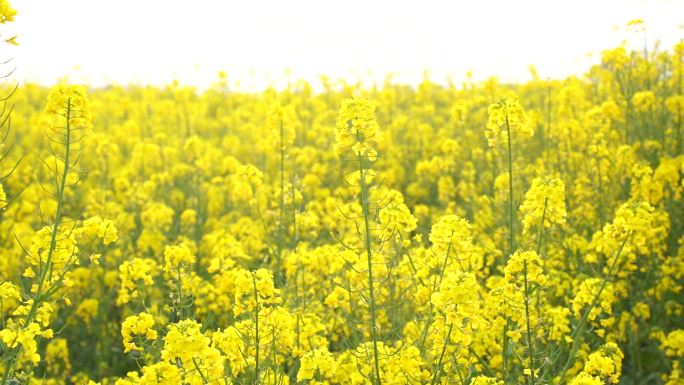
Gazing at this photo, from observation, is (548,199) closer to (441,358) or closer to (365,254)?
(441,358)

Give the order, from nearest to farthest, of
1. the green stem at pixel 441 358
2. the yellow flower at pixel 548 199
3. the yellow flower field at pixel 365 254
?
1. the green stem at pixel 441 358
2. the yellow flower field at pixel 365 254
3. the yellow flower at pixel 548 199

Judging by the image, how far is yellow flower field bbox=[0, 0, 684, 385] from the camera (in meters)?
3.03

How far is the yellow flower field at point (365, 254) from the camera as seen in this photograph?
3.03 meters

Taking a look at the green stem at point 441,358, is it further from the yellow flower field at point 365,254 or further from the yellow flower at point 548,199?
the yellow flower at point 548,199

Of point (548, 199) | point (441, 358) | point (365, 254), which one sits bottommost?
point (441, 358)

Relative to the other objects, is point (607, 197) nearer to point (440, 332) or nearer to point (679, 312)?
point (679, 312)

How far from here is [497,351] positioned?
3939 mm

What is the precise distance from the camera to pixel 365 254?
157 inches

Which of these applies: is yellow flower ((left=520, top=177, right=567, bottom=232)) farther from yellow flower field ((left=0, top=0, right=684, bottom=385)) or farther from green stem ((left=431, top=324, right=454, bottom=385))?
green stem ((left=431, top=324, right=454, bottom=385))

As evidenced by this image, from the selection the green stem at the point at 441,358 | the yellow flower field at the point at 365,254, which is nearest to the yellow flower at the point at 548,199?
the yellow flower field at the point at 365,254

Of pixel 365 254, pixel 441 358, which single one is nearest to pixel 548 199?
pixel 441 358

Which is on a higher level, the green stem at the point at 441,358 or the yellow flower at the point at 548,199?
the yellow flower at the point at 548,199

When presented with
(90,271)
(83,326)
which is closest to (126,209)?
(90,271)

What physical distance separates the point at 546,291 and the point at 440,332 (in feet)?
6.95
